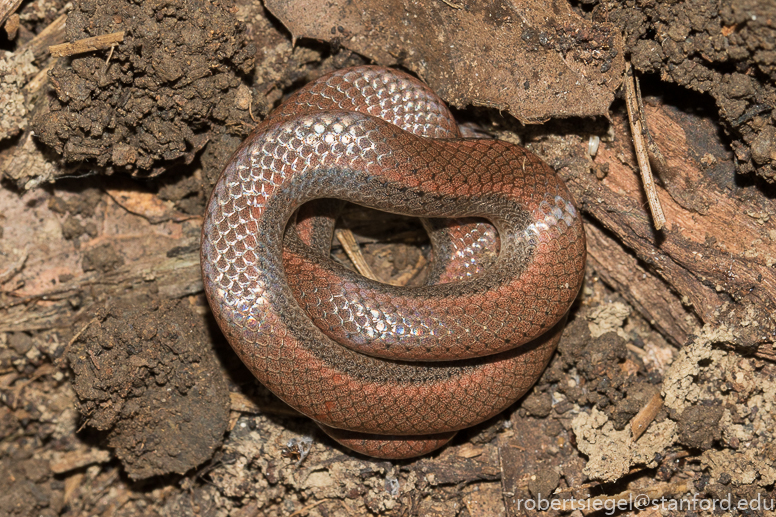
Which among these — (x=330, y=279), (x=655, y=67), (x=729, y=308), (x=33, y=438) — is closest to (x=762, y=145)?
(x=655, y=67)

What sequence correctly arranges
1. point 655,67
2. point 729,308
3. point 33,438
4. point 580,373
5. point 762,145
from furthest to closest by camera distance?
point 33,438 → point 580,373 → point 729,308 → point 655,67 → point 762,145

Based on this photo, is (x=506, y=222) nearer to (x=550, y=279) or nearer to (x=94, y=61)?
(x=550, y=279)

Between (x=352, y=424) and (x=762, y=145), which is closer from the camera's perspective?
(x=762, y=145)

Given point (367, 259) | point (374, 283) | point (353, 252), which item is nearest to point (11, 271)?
point (353, 252)

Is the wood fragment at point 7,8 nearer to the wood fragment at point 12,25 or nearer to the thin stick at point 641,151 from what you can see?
the wood fragment at point 12,25

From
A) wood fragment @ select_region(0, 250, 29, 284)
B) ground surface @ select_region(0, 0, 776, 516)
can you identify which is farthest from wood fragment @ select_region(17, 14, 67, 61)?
wood fragment @ select_region(0, 250, 29, 284)

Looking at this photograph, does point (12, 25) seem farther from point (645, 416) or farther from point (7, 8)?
point (645, 416)

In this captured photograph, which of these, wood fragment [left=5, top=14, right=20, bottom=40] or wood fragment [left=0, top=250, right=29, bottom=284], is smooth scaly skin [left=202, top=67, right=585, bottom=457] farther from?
wood fragment [left=5, top=14, right=20, bottom=40]
